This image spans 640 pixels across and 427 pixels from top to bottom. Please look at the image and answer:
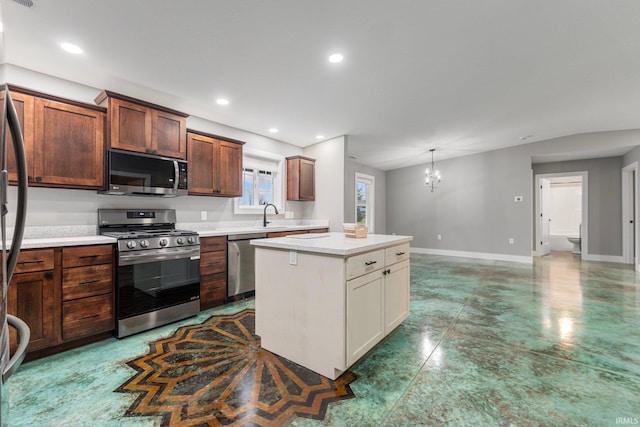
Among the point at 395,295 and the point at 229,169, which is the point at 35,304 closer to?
the point at 229,169

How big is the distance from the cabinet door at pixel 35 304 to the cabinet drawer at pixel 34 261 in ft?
0.13

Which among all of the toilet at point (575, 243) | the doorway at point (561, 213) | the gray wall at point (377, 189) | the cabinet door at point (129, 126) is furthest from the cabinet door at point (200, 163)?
the toilet at point (575, 243)

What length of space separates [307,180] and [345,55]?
269cm

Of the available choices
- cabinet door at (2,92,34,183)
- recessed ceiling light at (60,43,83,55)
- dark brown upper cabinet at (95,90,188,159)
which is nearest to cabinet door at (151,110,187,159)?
dark brown upper cabinet at (95,90,188,159)

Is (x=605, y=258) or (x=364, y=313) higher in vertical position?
(x=364, y=313)

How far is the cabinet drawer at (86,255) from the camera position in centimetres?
219

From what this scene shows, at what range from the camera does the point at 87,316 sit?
7.47 feet

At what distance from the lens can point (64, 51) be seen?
2.26m

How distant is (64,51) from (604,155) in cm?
931

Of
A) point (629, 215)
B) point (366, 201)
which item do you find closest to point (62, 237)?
point (366, 201)

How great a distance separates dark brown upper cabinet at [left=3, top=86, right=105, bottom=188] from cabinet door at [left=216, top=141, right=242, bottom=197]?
129 centimetres

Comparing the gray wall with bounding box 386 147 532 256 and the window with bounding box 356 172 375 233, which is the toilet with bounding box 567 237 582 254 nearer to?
the gray wall with bounding box 386 147 532 256

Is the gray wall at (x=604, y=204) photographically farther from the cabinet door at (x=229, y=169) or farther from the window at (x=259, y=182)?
the cabinet door at (x=229, y=169)

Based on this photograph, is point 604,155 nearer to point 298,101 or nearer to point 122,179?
point 298,101
